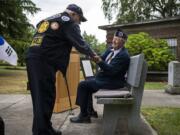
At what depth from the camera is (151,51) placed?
23.7 meters

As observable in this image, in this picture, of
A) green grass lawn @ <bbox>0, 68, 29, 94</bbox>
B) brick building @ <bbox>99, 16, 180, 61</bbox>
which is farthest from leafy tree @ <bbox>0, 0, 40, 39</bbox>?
brick building @ <bbox>99, 16, 180, 61</bbox>

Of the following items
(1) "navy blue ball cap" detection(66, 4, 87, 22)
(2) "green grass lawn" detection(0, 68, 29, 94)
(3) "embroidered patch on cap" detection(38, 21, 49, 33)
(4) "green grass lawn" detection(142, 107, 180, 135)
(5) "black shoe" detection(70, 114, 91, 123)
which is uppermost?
(1) "navy blue ball cap" detection(66, 4, 87, 22)

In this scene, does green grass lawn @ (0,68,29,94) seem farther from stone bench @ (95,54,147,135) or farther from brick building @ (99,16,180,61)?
brick building @ (99,16,180,61)

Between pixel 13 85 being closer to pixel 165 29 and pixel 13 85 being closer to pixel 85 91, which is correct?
pixel 85 91

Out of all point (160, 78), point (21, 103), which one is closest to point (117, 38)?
point (21, 103)

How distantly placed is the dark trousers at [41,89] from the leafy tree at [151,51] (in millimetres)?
17639

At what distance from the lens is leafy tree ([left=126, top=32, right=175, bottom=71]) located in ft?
76.8

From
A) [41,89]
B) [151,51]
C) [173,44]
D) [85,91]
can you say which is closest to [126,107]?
[85,91]

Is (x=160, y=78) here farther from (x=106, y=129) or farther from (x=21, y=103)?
(x=106, y=129)

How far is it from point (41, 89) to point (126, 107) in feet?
4.00

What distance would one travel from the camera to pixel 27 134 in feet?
21.4

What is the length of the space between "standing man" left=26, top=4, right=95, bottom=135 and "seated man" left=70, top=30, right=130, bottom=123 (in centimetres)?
87

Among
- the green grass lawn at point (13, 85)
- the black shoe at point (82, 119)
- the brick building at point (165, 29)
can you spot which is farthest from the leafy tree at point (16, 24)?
the black shoe at point (82, 119)

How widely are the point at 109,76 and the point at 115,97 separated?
89 cm
